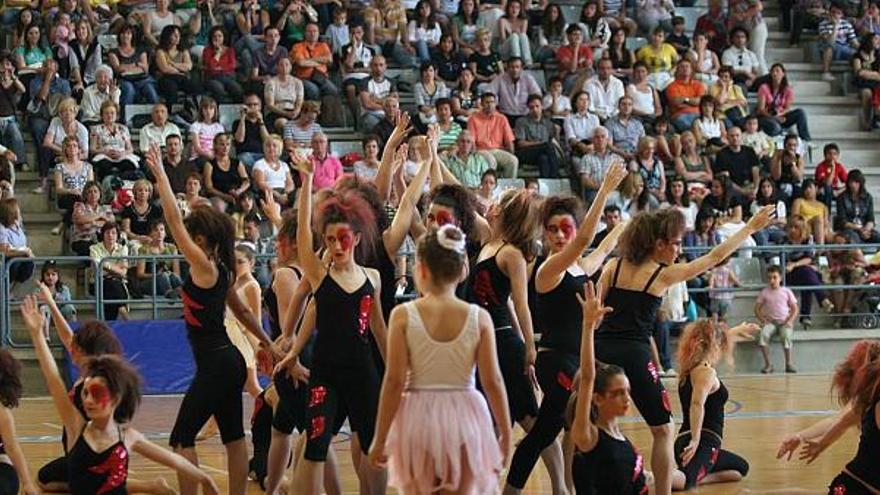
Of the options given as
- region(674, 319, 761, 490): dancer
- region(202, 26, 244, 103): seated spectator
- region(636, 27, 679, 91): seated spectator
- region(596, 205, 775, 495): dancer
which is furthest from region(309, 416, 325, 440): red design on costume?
region(636, 27, 679, 91): seated spectator

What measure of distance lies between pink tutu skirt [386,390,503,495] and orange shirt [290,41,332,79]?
13.6 m

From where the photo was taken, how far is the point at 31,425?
1328cm

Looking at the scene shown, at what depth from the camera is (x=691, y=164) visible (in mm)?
20297

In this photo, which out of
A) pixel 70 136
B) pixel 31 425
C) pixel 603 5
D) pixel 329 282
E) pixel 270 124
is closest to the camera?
pixel 329 282

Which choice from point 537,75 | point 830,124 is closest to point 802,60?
point 830,124

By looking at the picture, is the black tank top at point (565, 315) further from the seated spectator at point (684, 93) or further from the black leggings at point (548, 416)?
the seated spectator at point (684, 93)

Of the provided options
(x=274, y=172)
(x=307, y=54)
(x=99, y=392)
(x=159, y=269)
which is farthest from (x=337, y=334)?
(x=307, y=54)

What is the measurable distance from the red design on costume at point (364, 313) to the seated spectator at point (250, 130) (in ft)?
35.0

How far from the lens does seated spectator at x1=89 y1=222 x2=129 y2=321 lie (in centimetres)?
1644

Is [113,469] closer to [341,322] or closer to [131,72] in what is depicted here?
[341,322]

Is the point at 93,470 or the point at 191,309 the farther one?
the point at 191,309

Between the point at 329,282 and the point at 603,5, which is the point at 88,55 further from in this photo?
the point at 329,282

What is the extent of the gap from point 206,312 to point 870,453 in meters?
3.50

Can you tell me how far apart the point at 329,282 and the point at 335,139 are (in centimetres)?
1194
